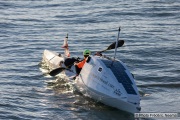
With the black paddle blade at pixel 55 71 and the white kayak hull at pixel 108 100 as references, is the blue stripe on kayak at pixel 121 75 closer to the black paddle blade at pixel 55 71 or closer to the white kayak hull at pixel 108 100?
the white kayak hull at pixel 108 100

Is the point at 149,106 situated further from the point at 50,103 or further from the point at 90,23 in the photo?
the point at 90,23

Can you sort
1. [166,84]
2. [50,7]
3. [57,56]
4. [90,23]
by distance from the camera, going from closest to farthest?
[166,84]
[57,56]
[90,23]
[50,7]

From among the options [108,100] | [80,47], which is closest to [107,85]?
[108,100]

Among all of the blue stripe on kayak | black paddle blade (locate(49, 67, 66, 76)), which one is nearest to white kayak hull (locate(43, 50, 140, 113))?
the blue stripe on kayak

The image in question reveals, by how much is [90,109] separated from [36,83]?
17.1 ft

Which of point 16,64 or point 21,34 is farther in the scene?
point 21,34

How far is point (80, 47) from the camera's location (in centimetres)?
3391

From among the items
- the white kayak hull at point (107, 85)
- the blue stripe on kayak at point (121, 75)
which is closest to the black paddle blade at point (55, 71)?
the white kayak hull at point (107, 85)

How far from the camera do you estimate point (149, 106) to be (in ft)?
72.1

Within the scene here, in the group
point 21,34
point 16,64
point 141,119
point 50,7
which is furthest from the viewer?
point 50,7

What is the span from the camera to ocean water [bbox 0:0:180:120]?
22094 mm

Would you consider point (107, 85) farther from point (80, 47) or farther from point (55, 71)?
point (80, 47)

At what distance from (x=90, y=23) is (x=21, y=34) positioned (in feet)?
18.4

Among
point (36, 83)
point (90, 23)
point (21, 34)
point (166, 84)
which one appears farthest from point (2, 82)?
point (90, 23)
